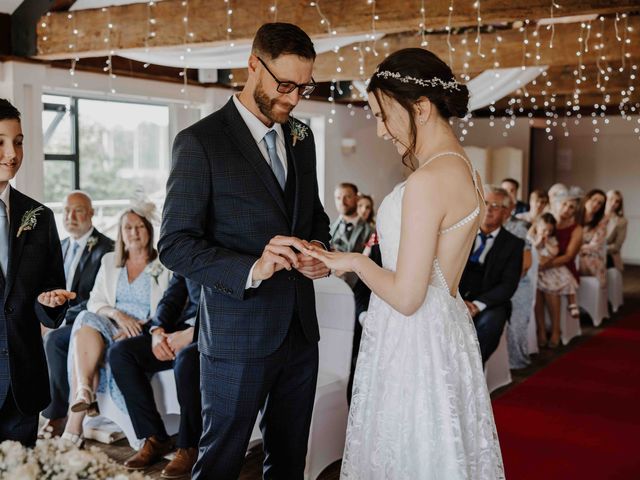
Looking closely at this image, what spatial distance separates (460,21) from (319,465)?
114 inches

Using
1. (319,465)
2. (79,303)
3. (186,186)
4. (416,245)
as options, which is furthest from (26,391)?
(79,303)

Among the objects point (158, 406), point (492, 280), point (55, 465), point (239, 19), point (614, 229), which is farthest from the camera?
point (614, 229)

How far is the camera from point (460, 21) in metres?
4.86

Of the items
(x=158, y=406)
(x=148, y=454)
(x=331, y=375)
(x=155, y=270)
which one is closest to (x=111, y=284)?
(x=155, y=270)

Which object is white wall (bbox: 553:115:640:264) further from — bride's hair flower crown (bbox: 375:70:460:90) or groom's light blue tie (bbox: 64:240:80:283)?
bride's hair flower crown (bbox: 375:70:460:90)

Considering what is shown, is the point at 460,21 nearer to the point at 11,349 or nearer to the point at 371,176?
the point at 11,349

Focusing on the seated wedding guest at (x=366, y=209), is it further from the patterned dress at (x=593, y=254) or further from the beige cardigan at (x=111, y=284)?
the beige cardigan at (x=111, y=284)

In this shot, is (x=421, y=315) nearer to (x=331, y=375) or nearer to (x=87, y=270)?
(x=331, y=375)

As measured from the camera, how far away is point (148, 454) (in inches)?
156

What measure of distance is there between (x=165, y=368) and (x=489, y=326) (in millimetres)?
2114

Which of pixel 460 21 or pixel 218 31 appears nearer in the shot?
pixel 460 21

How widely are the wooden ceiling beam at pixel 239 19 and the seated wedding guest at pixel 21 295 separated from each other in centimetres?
318

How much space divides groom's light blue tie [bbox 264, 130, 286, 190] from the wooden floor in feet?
6.05

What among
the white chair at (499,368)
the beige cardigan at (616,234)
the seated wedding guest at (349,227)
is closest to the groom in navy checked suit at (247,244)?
the white chair at (499,368)
